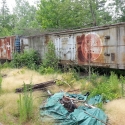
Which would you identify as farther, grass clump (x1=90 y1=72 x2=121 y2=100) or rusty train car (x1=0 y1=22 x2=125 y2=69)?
rusty train car (x1=0 y1=22 x2=125 y2=69)

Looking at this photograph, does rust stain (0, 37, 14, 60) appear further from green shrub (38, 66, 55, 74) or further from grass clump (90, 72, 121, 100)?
grass clump (90, 72, 121, 100)

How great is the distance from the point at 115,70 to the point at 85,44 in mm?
2083

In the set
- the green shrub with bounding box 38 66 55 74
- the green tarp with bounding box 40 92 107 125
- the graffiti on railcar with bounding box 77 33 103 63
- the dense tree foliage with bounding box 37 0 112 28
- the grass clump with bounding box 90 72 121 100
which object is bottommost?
the green tarp with bounding box 40 92 107 125

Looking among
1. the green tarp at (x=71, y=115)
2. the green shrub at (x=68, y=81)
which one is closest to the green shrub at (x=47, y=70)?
the green shrub at (x=68, y=81)

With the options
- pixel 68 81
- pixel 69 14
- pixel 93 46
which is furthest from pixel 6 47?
pixel 68 81

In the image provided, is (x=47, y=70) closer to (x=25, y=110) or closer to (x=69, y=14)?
(x=25, y=110)

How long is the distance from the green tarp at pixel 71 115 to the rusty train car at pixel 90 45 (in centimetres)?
350

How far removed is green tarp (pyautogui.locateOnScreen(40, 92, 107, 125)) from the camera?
164 inches

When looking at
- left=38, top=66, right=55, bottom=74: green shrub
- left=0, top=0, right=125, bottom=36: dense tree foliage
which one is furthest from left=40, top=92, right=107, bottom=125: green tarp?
left=0, top=0, right=125, bottom=36: dense tree foliage

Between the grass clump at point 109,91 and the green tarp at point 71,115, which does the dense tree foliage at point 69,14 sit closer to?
the grass clump at point 109,91

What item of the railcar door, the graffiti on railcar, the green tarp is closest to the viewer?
the green tarp

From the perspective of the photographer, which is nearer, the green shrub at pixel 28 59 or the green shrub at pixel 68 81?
the green shrub at pixel 68 81

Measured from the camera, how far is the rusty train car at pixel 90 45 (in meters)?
8.09

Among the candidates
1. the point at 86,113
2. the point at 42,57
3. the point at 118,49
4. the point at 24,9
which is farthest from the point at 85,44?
the point at 24,9
